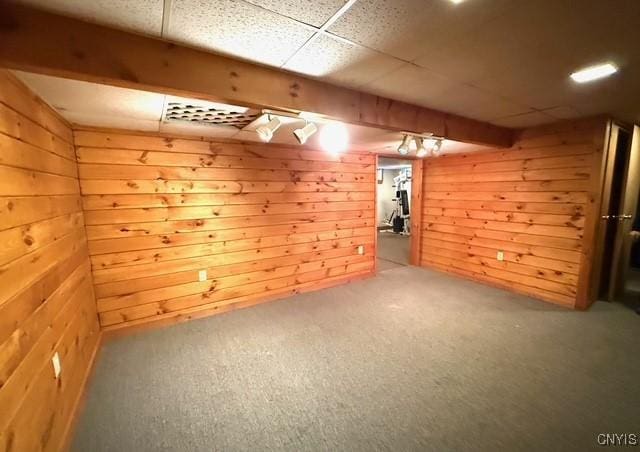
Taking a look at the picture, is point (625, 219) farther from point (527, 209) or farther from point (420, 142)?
point (420, 142)

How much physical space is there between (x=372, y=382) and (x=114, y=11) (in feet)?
7.52

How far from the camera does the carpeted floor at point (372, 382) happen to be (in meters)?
1.38

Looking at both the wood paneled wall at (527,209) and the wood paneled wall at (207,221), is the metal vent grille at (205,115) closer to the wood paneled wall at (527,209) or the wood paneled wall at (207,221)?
the wood paneled wall at (207,221)

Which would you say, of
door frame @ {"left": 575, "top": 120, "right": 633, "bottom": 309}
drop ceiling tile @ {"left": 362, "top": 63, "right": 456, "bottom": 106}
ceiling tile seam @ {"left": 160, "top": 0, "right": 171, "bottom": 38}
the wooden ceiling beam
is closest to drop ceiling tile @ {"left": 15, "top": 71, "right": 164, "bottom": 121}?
the wooden ceiling beam

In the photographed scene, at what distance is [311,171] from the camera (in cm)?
331

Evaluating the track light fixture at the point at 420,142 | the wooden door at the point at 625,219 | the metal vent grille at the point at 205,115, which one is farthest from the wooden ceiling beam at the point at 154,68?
the wooden door at the point at 625,219

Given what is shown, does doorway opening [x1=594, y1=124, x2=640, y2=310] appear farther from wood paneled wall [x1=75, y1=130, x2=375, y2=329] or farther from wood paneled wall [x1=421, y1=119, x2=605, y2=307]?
Result: wood paneled wall [x1=75, y1=130, x2=375, y2=329]

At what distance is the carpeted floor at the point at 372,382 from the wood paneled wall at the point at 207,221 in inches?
15.0

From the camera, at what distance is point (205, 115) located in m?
1.93

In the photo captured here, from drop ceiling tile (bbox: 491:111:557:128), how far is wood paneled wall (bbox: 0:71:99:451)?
3490 mm

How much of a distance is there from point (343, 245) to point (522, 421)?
2.50 meters

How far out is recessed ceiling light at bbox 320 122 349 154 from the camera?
2299mm

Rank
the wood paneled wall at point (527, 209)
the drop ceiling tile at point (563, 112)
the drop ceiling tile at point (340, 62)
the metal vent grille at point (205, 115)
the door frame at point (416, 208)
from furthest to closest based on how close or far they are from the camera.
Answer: the door frame at point (416, 208), the wood paneled wall at point (527, 209), the drop ceiling tile at point (563, 112), the metal vent grille at point (205, 115), the drop ceiling tile at point (340, 62)

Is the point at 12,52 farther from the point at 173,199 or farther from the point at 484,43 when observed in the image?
the point at 484,43
